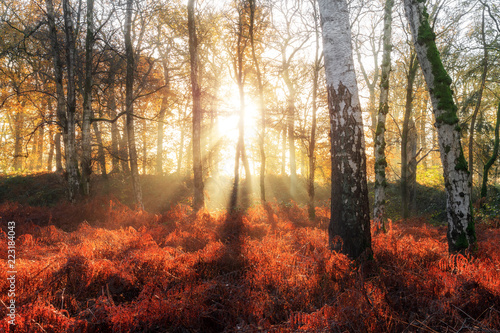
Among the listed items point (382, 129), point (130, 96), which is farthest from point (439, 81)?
point (130, 96)

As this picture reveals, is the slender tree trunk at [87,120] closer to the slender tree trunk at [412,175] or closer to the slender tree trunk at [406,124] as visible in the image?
the slender tree trunk at [406,124]

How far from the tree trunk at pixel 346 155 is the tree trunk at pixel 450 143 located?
1.54 metres

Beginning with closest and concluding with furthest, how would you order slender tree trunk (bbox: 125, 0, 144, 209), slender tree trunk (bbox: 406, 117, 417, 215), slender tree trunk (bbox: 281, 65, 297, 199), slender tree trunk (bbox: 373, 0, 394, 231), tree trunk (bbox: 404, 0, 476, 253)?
tree trunk (bbox: 404, 0, 476, 253) → slender tree trunk (bbox: 373, 0, 394, 231) → slender tree trunk (bbox: 125, 0, 144, 209) → slender tree trunk (bbox: 406, 117, 417, 215) → slender tree trunk (bbox: 281, 65, 297, 199)

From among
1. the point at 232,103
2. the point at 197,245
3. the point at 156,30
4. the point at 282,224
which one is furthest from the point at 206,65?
the point at 197,245

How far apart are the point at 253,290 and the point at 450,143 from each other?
4.12 m

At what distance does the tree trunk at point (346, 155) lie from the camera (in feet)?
13.5

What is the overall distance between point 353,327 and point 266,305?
2.96ft

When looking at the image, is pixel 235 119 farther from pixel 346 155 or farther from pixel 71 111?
pixel 346 155

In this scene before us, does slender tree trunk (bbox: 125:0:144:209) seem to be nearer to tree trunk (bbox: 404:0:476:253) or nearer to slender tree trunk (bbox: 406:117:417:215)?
tree trunk (bbox: 404:0:476:253)

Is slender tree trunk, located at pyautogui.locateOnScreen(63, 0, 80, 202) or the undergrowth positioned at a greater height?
slender tree trunk, located at pyautogui.locateOnScreen(63, 0, 80, 202)

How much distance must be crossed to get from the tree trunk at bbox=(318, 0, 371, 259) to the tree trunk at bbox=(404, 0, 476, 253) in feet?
5.06

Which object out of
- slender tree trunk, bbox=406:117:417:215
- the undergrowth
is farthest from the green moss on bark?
slender tree trunk, bbox=406:117:417:215

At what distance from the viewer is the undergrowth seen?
2.37 meters

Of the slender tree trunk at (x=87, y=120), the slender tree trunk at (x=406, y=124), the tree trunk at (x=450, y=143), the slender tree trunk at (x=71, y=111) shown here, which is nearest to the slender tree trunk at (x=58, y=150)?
the slender tree trunk at (x=87, y=120)
